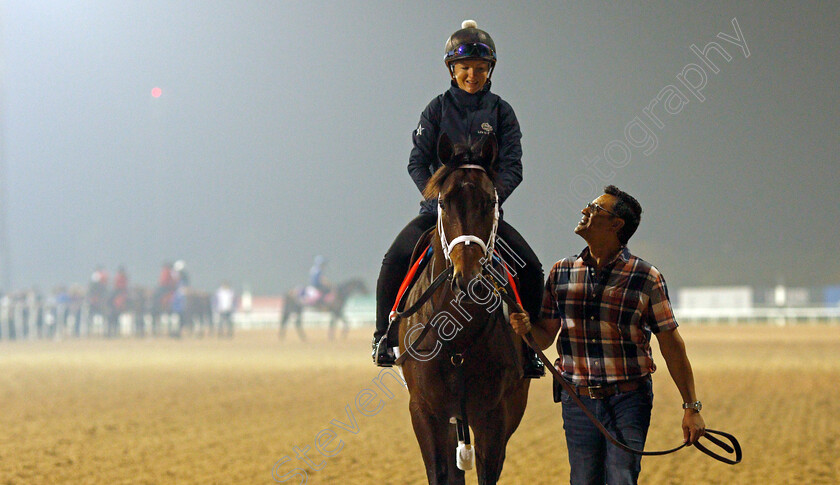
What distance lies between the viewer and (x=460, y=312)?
157 inches

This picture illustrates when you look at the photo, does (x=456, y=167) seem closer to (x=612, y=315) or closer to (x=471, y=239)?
(x=471, y=239)

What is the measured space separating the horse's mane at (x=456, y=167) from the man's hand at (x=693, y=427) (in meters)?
1.36

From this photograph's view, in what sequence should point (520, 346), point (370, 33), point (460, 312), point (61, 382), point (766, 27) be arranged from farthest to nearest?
point (370, 33) < point (766, 27) < point (61, 382) < point (520, 346) < point (460, 312)

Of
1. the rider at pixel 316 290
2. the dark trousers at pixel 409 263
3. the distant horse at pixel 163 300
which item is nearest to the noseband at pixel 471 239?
the dark trousers at pixel 409 263

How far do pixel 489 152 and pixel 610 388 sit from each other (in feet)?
4.06

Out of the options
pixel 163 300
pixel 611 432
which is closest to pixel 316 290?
pixel 163 300

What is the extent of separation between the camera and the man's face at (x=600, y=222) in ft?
11.0

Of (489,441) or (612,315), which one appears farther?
(489,441)

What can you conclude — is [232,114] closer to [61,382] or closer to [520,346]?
[61,382]

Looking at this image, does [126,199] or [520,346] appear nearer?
[520,346]

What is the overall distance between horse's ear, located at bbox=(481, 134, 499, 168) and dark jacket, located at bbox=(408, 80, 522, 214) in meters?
0.36

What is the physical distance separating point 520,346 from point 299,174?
52.5 m

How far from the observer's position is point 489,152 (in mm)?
3949

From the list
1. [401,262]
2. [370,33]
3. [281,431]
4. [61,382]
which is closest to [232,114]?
[370,33]
